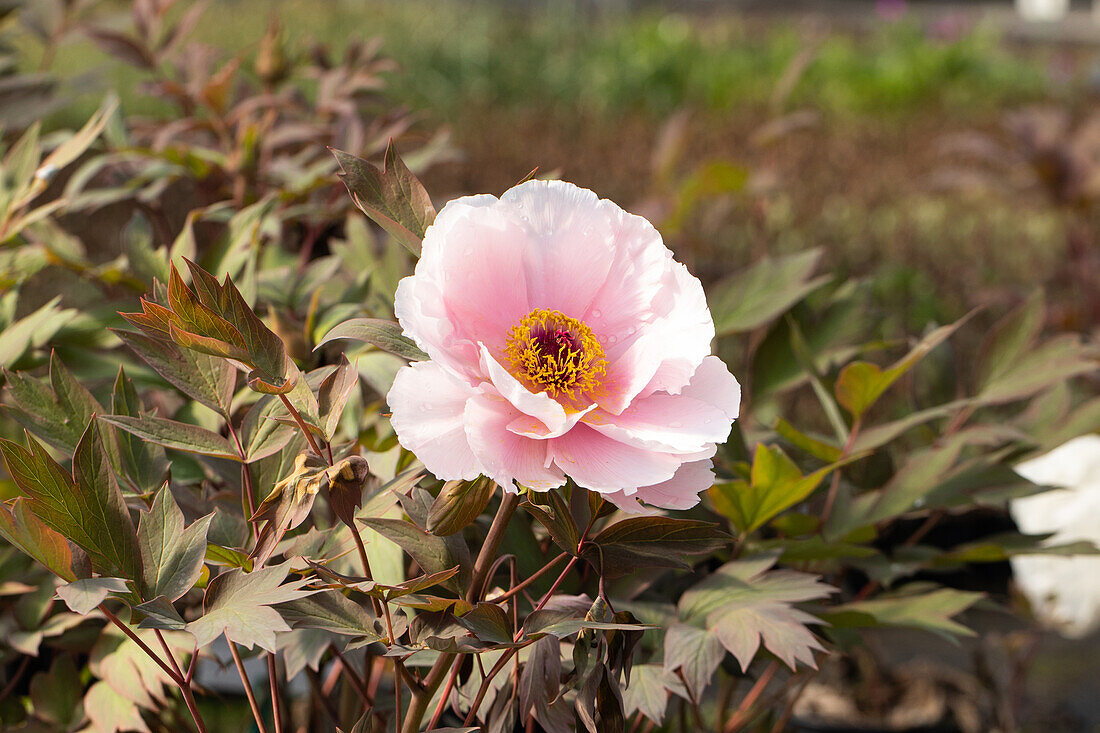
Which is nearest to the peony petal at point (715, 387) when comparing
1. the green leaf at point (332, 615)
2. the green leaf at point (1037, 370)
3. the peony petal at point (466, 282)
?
the peony petal at point (466, 282)

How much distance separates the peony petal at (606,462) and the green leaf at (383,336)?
96mm

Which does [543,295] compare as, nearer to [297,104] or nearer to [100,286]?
[100,286]

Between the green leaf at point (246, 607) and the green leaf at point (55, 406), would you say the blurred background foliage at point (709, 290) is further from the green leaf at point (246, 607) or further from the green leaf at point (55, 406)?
the green leaf at point (246, 607)

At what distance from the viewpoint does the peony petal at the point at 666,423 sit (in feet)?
1.72

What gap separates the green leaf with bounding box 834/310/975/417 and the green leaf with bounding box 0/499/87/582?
1.80 feet

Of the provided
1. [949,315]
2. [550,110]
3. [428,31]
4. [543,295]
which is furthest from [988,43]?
[543,295]

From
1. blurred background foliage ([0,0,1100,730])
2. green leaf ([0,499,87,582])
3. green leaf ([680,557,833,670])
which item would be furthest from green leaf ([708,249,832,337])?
green leaf ([0,499,87,582])

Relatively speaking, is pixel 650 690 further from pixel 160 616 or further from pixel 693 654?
pixel 160 616

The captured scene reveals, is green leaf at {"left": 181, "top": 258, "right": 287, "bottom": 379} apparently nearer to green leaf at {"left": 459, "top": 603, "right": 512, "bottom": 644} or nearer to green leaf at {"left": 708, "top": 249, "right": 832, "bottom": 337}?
green leaf at {"left": 459, "top": 603, "right": 512, "bottom": 644}

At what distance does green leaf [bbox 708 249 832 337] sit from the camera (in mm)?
921

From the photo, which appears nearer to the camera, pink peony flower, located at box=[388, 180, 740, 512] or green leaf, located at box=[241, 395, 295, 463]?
pink peony flower, located at box=[388, 180, 740, 512]

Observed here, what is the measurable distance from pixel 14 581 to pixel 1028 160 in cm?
201

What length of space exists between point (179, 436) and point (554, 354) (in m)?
0.23

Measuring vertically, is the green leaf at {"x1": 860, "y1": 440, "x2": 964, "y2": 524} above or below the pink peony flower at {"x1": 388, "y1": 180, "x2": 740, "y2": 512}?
below
